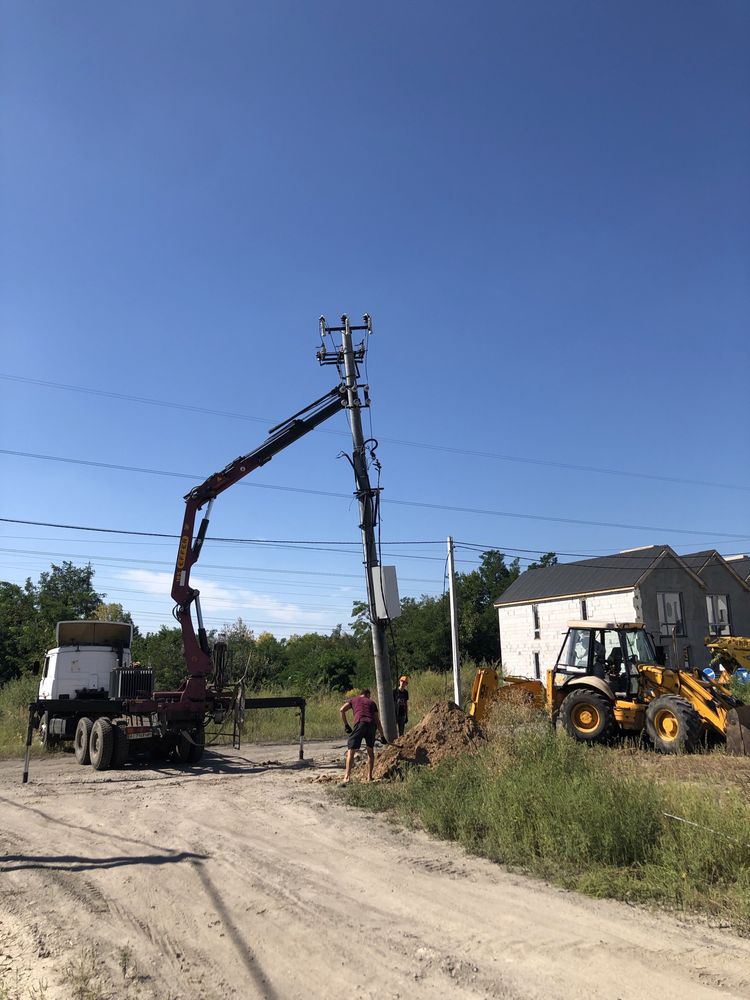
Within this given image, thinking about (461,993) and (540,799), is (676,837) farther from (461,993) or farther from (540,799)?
(461,993)

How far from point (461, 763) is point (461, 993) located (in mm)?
6434

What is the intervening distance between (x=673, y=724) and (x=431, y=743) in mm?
4744

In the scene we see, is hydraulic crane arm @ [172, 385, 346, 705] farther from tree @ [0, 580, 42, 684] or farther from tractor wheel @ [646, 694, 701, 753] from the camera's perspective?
tree @ [0, 580, 42, 684]

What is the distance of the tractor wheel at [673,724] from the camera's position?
13688 mm

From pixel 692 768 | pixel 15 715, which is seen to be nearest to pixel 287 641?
pixel 15 715

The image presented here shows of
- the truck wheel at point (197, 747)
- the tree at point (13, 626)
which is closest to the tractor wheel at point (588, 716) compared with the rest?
the truck wheel at point (197, 747)

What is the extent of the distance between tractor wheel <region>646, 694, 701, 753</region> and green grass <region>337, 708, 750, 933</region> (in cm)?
461

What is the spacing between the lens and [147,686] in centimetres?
1766

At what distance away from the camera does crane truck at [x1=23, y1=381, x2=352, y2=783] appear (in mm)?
15711

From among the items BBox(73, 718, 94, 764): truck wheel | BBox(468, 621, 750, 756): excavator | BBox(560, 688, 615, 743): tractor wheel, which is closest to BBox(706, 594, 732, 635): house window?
BBox(468, 621, 750, 756): excavator

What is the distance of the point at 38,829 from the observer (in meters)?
9.59

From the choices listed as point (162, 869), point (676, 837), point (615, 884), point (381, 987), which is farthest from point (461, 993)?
Answer: point (162, 869)

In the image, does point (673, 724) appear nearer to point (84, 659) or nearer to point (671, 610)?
point (84, 659)

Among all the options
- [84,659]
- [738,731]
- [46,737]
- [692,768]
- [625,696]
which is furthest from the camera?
[84,659]
